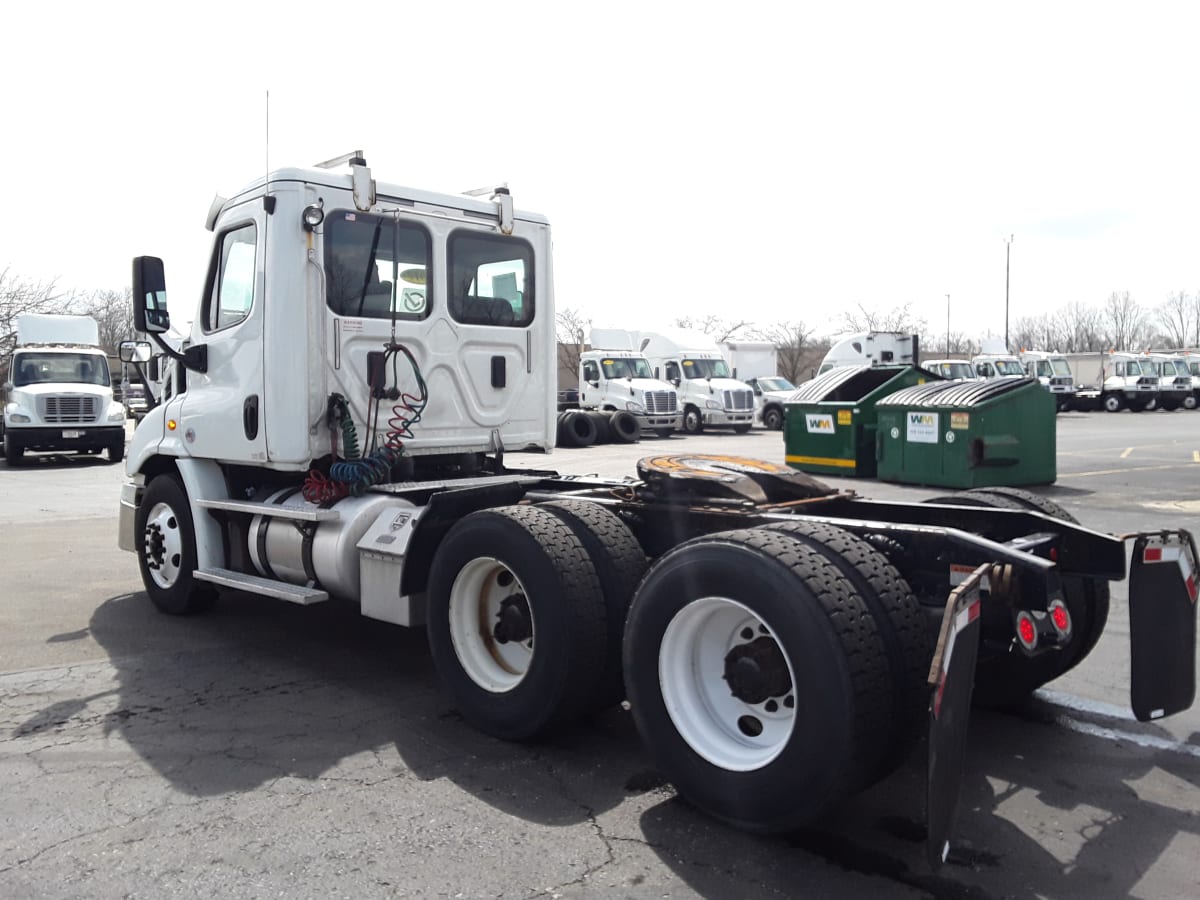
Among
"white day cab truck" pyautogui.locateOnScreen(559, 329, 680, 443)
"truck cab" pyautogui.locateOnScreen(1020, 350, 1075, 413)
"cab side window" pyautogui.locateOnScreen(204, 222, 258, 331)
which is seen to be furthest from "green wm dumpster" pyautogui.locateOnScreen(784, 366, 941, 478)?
"truck cab" pyautogui.locateOnScreen(1020, 350, 1075, 413)

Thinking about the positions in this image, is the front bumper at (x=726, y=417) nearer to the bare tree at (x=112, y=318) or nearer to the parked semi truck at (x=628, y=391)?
the parked semi truck at (x=628, y=391)

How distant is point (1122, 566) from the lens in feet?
13.6

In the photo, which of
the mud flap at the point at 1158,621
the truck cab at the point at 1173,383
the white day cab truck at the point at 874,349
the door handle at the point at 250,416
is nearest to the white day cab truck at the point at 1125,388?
the truck cab at the point at 1173,383

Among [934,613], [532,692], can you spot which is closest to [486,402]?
[532,692]

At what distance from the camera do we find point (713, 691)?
3.96 metres

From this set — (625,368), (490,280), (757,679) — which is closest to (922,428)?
(490,280)

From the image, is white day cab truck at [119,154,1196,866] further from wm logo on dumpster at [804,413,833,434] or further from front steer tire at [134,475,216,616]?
wm logo on dumpster at [804,413,833,434]

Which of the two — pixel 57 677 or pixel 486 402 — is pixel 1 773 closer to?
pixel 57 677

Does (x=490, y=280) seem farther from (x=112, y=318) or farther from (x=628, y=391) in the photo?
(x=112, y=318)

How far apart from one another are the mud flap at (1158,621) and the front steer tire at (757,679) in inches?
56.1

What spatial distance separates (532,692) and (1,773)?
231cm

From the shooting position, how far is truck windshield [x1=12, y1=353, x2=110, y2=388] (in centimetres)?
2181

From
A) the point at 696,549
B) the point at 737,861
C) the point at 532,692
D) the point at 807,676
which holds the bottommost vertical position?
the point at 737,861

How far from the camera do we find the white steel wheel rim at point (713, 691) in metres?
3.78
